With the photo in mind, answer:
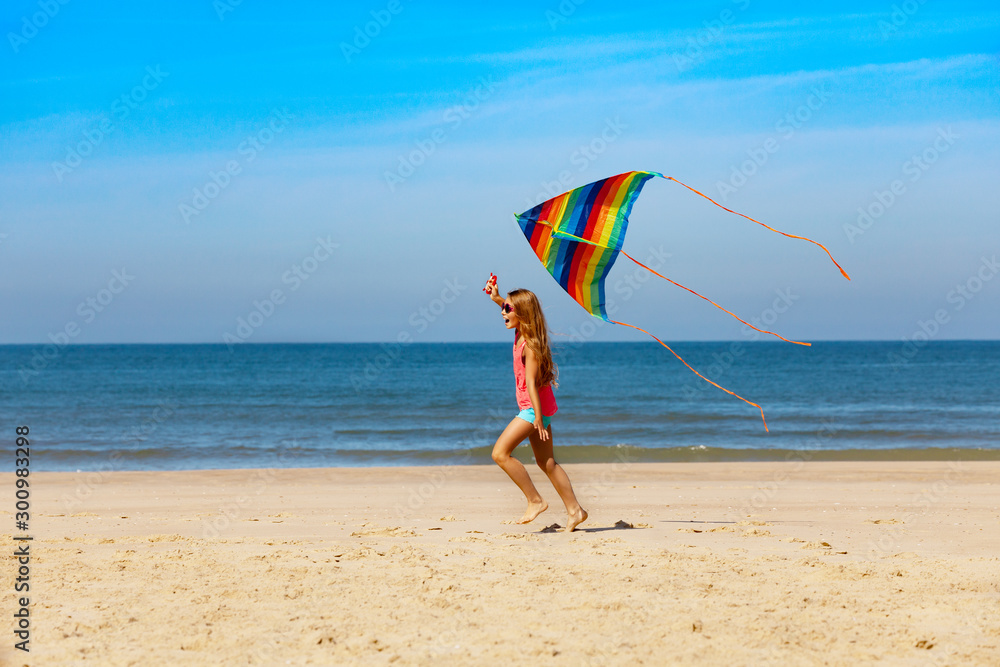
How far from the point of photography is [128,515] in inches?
281

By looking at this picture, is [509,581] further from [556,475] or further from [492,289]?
[492,289]

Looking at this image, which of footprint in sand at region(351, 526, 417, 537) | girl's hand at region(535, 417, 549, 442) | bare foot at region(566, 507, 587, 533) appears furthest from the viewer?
footprint in sand at region(351, 526, 417, 537)

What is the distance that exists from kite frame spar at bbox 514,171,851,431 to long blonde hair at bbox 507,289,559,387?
368 millimetres

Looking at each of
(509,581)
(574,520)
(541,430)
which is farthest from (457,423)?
(509,581)

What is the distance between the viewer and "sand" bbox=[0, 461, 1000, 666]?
340cm

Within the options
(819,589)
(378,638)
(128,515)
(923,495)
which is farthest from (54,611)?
(923,495)

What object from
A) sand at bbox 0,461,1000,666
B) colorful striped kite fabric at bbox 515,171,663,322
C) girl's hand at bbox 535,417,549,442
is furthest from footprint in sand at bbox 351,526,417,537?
colorful striped kite fabric at bbox 515,171,663,322

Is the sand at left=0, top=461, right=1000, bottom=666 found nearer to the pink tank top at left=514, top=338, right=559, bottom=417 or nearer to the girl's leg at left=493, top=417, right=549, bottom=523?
the girl's leg at left=493, top=417, right=549, bottom=523

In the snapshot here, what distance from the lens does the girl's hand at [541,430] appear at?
223 inches

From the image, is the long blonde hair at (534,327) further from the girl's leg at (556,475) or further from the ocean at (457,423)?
the girl's leg at (556,475)

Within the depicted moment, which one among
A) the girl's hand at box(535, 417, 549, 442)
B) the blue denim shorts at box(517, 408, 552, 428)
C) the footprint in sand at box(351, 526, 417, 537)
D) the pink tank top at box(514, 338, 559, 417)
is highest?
the pink tank top at box(514, 338, 559, 417)

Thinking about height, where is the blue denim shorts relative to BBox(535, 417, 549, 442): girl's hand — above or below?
above

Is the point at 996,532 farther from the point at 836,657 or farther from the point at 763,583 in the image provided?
the point at 836,657

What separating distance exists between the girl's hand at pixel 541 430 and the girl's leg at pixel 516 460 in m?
0.08
